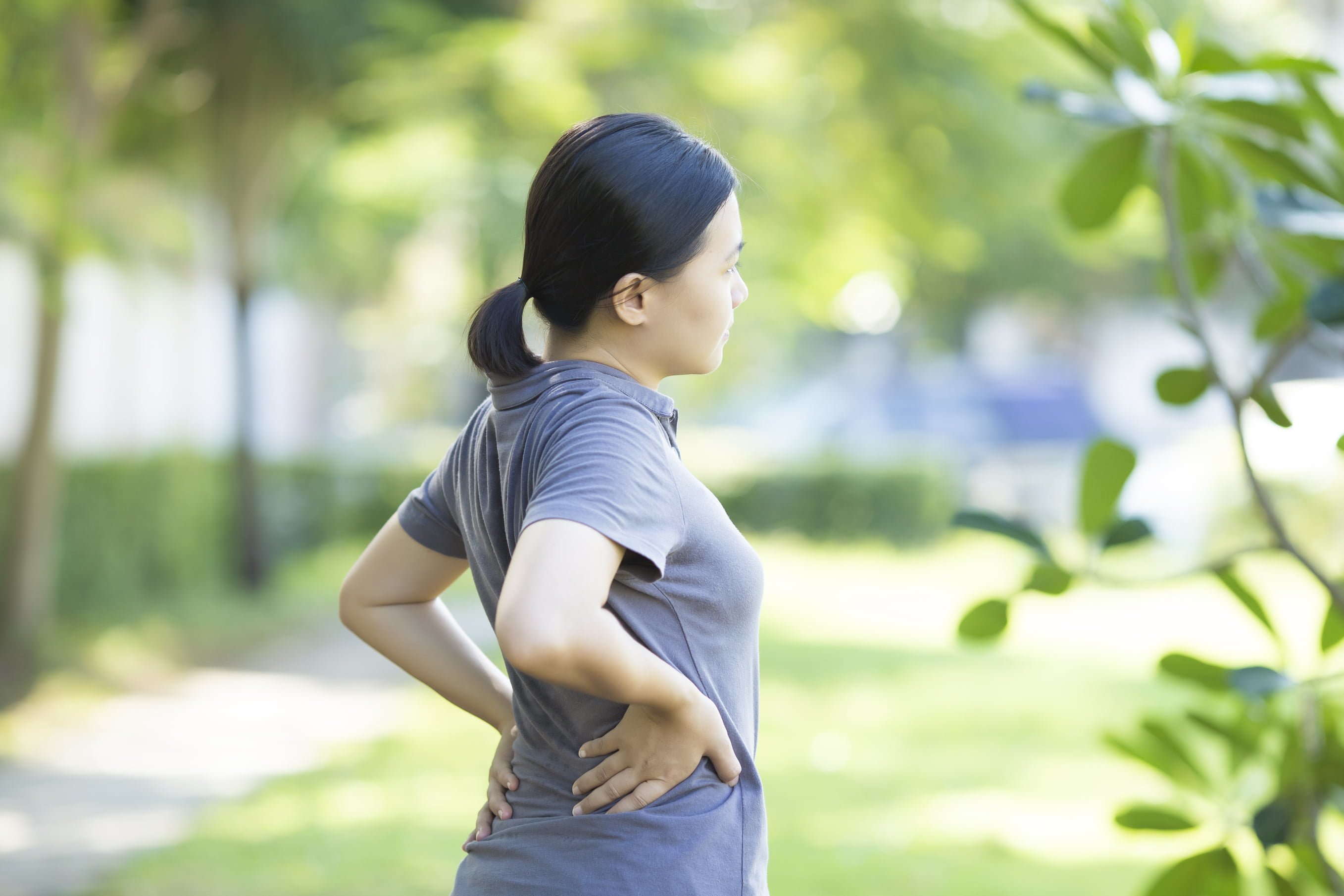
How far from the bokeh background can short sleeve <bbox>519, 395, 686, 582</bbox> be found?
51 cm

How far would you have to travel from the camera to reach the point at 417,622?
1.83 m

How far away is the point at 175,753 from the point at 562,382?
19.2 feet

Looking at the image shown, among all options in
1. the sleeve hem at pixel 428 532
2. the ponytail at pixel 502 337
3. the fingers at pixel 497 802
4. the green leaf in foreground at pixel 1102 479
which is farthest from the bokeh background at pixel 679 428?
the fingers at pixel 497 802

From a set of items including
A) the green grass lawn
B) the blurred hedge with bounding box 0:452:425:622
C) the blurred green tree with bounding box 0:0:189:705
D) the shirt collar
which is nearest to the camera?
the shirt collar

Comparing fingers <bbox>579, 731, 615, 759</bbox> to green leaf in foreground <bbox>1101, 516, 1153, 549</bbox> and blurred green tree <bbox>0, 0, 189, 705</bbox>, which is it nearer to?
green leaf in foreground <bbox>1101, 516, 1153, 549</bbox>

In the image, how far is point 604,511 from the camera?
4.23ft

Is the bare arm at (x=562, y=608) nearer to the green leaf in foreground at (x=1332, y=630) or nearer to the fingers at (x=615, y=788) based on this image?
the fingers at (x=615, y=788)

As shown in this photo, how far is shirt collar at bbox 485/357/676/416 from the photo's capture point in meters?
1.46

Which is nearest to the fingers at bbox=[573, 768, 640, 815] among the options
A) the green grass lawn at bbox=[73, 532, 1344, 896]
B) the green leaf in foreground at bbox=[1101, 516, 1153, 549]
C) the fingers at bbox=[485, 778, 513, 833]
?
the fingers at bbox=[485, 778, 513, 833]

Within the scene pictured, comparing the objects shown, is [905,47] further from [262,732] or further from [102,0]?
[262,732]

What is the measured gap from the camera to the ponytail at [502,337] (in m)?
1.49

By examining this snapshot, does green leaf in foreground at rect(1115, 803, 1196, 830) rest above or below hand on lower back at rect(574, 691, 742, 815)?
below

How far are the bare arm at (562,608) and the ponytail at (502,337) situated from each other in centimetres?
27

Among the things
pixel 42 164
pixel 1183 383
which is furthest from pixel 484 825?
pixel 42 164
